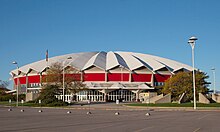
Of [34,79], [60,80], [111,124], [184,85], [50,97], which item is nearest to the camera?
[111,124]

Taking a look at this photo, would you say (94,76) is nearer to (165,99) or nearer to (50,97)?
(165,99)

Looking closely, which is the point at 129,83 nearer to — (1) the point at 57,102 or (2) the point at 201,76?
(2) the point at 201,76

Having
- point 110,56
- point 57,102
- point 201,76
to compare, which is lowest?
point 57,102

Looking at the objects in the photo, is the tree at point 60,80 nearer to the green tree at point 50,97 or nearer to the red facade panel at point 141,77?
the green tree at point 50,97

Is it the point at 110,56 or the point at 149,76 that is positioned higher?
the point at 110,56

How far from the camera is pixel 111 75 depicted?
89.4 meters

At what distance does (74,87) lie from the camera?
59969 millimetres

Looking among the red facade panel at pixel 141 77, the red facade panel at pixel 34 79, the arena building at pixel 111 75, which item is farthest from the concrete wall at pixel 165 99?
the red facade panel at pixel 34 79

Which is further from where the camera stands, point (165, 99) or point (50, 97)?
point (165, 99)

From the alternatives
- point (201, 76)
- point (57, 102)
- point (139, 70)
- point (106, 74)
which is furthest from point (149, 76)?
point (57, 102)

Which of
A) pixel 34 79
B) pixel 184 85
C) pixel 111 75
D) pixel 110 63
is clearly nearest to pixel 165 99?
pixel 184 85

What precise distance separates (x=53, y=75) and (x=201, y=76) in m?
27.9

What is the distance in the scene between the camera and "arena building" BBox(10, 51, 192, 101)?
84.6 meters

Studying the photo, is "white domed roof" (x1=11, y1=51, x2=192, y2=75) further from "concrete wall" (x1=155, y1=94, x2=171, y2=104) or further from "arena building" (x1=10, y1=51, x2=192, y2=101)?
"concrete wall" (x1=155, y1=94, x2=171, y2=104)
